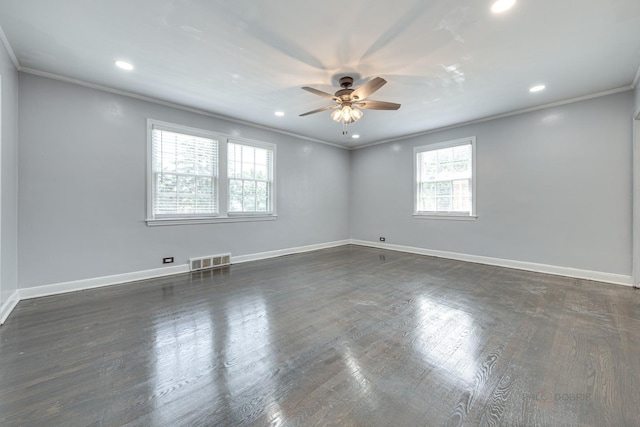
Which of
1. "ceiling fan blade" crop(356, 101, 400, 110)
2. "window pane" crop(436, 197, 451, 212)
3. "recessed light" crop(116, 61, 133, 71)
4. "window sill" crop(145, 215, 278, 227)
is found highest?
"recessed light" crop(116, 61, 133, 71)

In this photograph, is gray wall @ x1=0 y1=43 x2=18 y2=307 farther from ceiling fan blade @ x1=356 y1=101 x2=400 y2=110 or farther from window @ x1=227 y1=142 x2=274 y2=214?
ceiling fan blade @ x1=356 y1=101 x2=400 y2=110

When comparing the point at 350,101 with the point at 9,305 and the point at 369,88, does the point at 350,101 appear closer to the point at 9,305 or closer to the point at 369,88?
the point at 369,88

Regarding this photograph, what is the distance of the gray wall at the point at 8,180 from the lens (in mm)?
2564

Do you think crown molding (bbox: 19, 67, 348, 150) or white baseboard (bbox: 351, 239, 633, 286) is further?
white baseboard (bbox: 351, 239, 633, 286)

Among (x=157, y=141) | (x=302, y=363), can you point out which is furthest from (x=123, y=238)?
(x=302, y=363)

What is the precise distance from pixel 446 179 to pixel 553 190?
1767 mm

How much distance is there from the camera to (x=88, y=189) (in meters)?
3.57

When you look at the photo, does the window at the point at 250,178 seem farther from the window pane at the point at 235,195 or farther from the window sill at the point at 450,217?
the window sill at the point at 450,217

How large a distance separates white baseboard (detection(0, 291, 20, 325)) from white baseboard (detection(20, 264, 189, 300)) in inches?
5.8

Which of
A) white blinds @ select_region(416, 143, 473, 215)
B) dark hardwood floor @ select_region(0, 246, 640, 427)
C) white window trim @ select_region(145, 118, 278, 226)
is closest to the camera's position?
dark hardwood floor @ select_region(0, 246, 640, 427)

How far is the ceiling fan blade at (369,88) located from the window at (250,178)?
278 centimetres

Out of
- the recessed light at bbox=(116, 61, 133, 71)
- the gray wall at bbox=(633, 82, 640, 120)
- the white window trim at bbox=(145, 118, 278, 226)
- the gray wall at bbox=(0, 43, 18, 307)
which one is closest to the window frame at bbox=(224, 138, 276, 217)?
the white window trim at bbox=(145, 118, 278, 226)

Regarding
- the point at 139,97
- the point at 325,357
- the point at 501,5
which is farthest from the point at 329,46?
the point at 139,97

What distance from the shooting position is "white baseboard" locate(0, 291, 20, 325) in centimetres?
253
